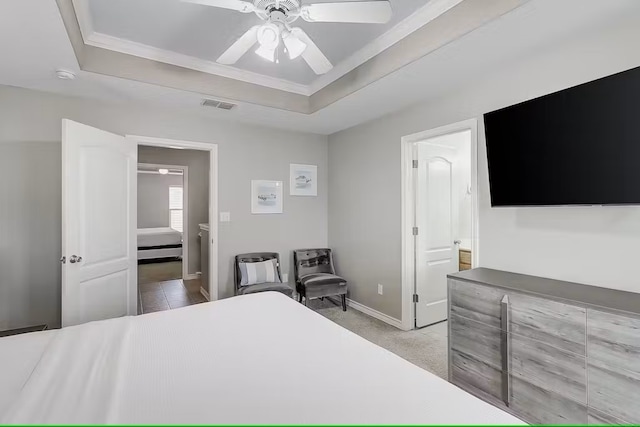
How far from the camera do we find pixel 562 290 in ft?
5.98

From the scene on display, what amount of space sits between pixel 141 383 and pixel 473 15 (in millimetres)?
2448

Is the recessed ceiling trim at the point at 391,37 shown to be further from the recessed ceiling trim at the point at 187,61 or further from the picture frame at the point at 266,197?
the picture frame at the point at 266,197

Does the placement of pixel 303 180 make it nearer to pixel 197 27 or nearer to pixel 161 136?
pixel 161 136

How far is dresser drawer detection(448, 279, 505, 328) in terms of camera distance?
1.96m

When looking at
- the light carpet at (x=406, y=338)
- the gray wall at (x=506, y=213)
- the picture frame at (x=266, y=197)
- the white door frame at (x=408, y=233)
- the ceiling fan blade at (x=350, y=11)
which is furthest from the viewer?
the picture frame at (x=266, y=197)

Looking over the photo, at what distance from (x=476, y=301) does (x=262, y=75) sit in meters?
2.73

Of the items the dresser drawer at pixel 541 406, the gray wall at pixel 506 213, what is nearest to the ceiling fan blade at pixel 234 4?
the gray wall at pixel 506 213

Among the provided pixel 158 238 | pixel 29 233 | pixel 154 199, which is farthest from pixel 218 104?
pixel 154 199

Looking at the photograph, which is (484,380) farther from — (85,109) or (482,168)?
(85,109)

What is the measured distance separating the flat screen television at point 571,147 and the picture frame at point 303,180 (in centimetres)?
247

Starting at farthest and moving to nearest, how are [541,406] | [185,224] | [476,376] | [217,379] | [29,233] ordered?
[185,224] < [29,233] < [476,376] < [541,406] < [217,379]

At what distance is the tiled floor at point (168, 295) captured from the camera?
4.10m

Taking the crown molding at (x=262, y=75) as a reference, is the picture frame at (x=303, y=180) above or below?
below

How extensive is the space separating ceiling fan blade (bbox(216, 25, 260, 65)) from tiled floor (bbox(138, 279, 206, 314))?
318 centimetres
